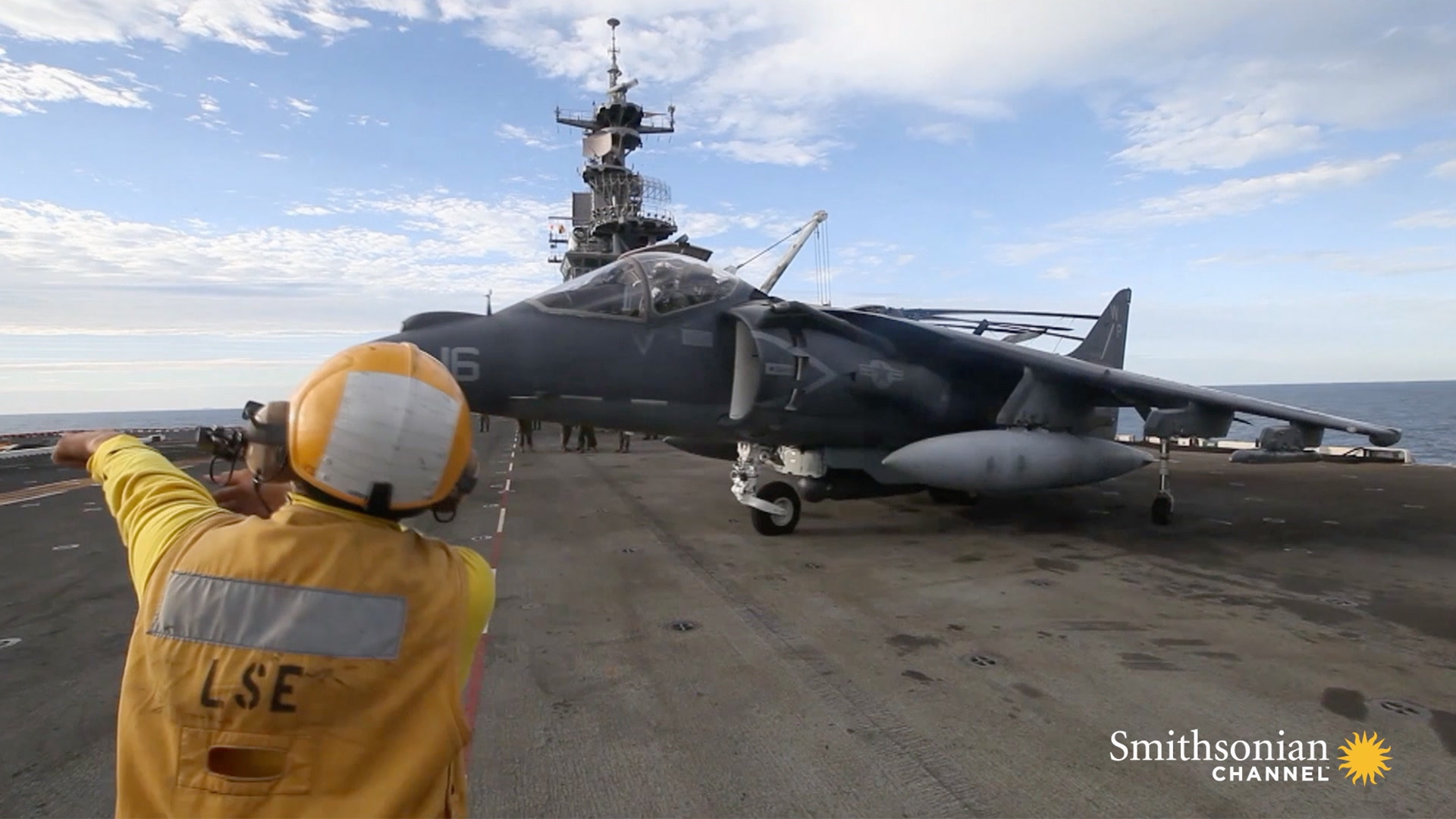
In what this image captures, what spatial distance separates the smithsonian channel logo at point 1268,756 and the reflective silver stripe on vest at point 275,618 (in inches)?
142

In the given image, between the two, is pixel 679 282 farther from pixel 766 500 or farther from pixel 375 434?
pixel 375 434

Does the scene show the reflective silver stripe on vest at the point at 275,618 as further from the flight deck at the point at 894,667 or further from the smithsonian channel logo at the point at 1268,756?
the smithsonian channel logo at the point at 1268,756

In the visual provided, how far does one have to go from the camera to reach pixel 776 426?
8.49m

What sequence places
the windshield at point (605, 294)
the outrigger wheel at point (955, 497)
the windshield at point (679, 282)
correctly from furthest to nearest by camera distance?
the outrigger wheel at point (955, 497) → the windshield at point (679, 282) → the windshield at point (605, 294)

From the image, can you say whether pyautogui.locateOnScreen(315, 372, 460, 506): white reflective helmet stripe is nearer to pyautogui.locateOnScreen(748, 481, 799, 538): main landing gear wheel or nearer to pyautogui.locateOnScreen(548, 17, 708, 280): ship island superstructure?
pyautogui.locateOnScreen(748, 481, 799, 538): main landing gear wheel

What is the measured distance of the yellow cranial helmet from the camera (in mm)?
1367

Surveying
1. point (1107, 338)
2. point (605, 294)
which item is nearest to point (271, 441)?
point (605, 294)

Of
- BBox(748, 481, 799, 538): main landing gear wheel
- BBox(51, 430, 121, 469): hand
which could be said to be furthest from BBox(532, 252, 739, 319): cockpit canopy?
BBox(51, 430, 121, 469): hand

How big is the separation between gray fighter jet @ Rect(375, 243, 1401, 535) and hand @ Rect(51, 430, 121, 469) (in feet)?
15.7

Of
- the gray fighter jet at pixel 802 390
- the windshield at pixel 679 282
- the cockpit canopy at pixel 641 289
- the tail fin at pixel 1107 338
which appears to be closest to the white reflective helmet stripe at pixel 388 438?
the gray fighter jet at pixel 802 390

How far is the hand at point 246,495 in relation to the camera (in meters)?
1.95

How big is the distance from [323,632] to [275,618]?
0.26ft

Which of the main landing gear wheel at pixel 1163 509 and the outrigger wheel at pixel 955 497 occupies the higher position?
the main landing gear wheel at pixel 1163 509

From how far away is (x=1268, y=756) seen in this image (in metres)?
3.64
